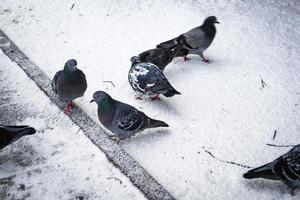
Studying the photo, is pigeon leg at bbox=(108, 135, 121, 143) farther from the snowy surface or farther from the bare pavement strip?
the snowy surface

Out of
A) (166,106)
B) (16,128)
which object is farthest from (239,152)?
(16,128)

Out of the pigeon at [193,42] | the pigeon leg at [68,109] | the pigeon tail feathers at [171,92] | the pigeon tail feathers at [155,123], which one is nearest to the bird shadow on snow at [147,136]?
the pigeon tail feathers at [155,123]

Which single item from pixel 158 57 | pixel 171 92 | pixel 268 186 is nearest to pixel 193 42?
pixel 158 57

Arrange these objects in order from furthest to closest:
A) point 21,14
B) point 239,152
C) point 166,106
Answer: point 21,14 → point 166,106 → point 239,152

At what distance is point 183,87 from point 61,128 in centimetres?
150

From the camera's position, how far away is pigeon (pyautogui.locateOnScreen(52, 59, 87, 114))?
141 inches

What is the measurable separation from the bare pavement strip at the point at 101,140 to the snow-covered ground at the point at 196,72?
0.57ft

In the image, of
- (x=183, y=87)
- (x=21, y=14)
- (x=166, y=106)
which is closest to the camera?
(x=166, y=106)

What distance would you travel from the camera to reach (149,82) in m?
3.85

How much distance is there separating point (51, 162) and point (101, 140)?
18.6 inches

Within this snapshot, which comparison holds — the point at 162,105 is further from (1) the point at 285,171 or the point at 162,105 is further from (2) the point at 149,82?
(1) the point at 285,171

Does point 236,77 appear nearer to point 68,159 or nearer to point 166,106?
point 166,106

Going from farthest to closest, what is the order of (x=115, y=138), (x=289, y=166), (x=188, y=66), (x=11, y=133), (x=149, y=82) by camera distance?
1. (x=188, y=66)
2. (x=149, y=82)
3. (x=115, y=138)
4. (x=11, y=133)
5. (x=289, y=166)

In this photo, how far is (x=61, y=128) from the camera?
352cm
